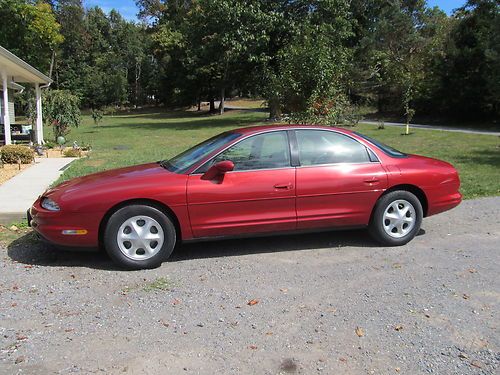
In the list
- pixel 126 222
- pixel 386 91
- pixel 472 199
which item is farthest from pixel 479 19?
pixel 126 222

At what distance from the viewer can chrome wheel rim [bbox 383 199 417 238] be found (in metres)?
5.64

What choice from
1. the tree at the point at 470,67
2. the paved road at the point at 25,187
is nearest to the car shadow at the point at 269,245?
the paved road at the point at 25,187

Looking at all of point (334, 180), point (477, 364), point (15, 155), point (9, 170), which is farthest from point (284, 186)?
point (15, 155)

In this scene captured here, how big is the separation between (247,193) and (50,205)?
2.02 metres

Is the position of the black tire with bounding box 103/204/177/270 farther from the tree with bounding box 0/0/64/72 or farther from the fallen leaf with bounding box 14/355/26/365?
the tree with bounding box 0/0/64/72

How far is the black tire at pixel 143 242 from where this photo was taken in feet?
16.0

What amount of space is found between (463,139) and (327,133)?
15794 mm

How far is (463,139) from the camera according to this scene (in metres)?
19.5

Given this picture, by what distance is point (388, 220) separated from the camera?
566 centimetres

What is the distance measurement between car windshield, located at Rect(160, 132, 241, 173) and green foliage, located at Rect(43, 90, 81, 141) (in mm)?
14661

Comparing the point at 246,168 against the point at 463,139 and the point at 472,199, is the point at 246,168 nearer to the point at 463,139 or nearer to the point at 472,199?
the point at 472,199

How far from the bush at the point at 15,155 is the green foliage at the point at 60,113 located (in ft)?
21.2

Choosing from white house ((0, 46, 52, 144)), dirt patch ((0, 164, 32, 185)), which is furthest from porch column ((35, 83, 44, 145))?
dirt patch ((0, 164, 32, 185))

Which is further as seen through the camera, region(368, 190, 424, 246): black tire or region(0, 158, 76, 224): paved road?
region(0, 158, 76, 224): paved road
